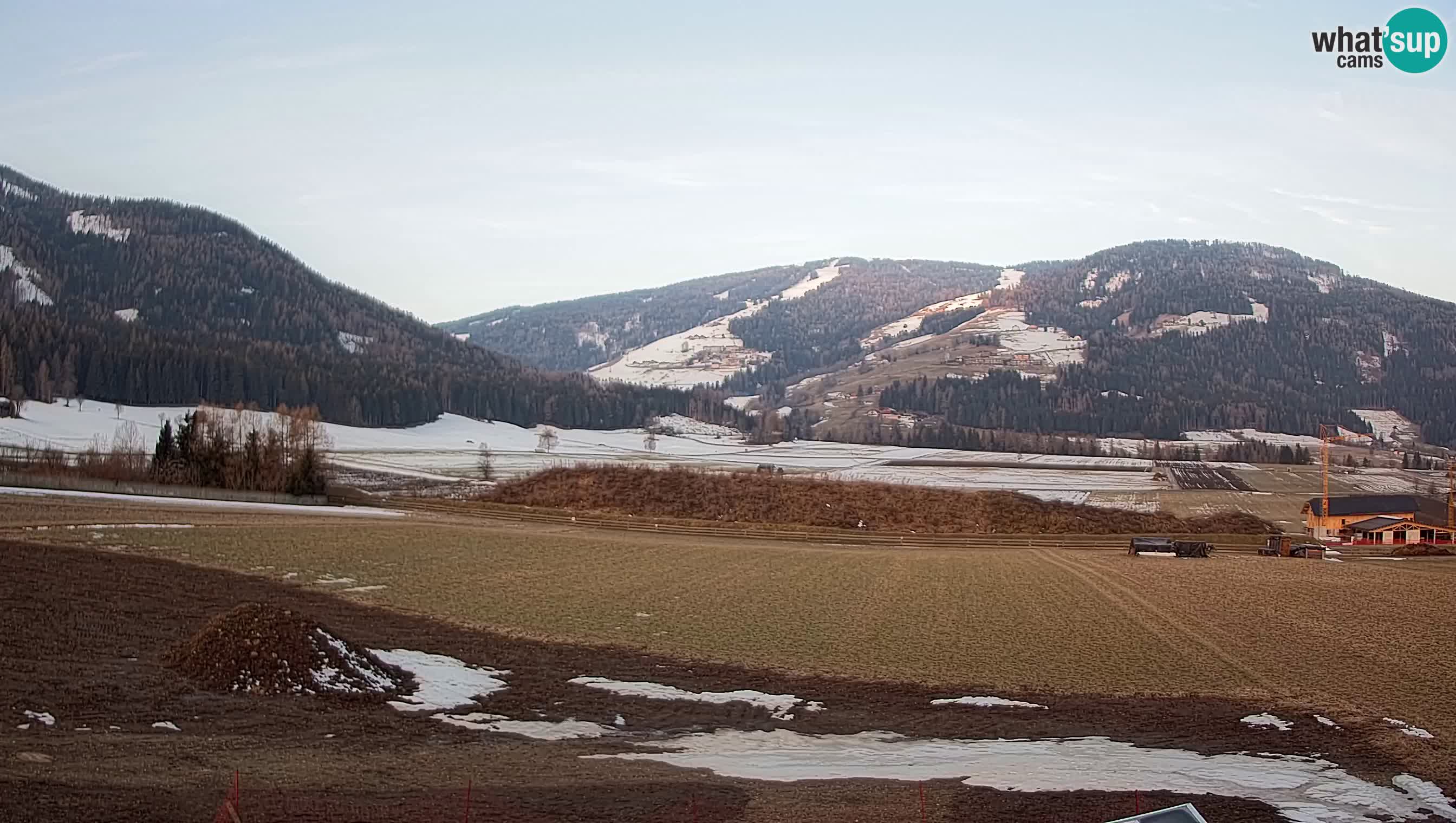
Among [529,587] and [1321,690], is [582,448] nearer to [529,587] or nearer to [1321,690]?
[529,587]

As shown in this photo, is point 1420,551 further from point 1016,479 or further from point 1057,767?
point 1057,767

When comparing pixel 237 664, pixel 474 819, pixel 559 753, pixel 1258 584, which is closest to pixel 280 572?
pixel 237 664

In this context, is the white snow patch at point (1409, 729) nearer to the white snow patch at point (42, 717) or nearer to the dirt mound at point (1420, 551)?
the white snow patch at point (42, 717)

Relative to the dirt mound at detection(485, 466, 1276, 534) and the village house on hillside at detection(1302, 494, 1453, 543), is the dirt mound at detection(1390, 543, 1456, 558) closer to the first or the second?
the village house on hillside at detection(1302, 494, 1453, 543)

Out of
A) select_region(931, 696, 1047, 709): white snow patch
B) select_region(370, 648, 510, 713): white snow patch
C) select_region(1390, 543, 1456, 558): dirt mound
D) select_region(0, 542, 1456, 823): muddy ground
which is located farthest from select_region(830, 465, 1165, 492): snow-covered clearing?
select_region(370, 648, 510, 713): white snow patch

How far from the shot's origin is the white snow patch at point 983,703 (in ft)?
77.6

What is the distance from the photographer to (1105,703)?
24203 millimetres

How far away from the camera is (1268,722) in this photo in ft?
72.2

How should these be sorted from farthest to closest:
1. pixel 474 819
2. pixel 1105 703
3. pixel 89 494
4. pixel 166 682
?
pixel 89 494
pixel 1105 703
pixel 166 682
pixel 474 819

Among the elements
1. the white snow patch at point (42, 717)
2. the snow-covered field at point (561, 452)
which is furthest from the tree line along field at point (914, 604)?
the snow-covered field at point (561, 452)

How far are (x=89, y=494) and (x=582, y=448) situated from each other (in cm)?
9089

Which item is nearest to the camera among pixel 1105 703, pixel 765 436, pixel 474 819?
pixel 474 819

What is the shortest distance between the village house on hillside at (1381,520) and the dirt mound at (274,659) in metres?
73.2

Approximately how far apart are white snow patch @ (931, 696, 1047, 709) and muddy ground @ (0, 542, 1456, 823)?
1.26 feet
